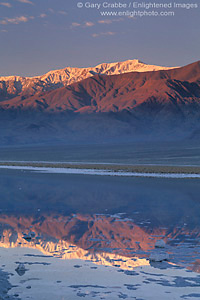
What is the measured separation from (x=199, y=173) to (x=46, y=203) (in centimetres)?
2122

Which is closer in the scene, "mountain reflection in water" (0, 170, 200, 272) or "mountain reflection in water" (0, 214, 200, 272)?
"mountain reflection in water" (0, 214, 200, 272)

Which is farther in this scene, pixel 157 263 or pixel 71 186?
pixel 71 186

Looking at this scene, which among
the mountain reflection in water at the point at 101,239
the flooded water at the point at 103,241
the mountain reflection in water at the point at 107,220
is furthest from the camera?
the mountain reflection in water at the point at 107,220

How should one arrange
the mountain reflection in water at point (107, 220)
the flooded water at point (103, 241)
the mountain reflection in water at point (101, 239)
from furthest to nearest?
the mountain reflection in water at point (107, 220), the mountain reflection in water at point (101, 239), the flooded water at point (103, 241)

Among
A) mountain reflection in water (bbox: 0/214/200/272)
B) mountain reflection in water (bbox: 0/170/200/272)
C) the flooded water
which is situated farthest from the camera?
mountain reflection in water (bbox: 0/170/200/272)

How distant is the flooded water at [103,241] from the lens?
11531mm

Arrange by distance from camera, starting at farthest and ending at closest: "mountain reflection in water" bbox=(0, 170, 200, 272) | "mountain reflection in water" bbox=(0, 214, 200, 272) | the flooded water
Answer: "mountain reflection in water" bbox=(0, 170, 200, 272), "mountain reflection in water" bbox=(0, 214, 200, 272), the flooded water

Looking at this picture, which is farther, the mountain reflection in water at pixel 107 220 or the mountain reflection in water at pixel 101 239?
the mountain reflection in water at pixel 107 220

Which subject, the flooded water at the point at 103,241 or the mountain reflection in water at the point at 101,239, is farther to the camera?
the mountain reflection in water at the point at 101,239

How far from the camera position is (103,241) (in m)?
16.5

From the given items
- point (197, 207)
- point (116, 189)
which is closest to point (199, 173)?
point (116, 189)

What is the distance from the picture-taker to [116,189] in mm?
32844

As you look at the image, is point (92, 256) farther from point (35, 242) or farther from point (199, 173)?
point (199, 173)

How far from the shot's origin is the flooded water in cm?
1153
